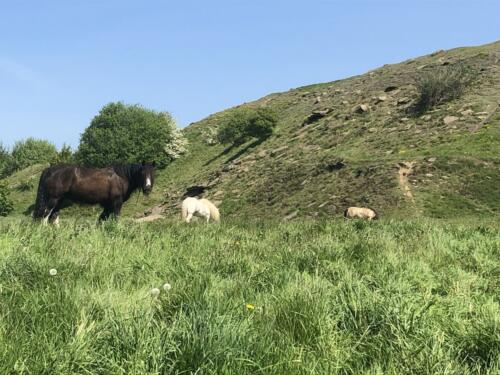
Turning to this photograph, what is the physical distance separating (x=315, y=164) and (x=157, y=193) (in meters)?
28.0

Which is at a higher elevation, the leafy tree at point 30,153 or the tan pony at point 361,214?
the leafy tree at point 30,153

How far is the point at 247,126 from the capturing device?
63.6 metres

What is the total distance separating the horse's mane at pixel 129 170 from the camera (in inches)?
687

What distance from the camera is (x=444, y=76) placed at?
41.8 meters

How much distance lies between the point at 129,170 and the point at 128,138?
52.1 m

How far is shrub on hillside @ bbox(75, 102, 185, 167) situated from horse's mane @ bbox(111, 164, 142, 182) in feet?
160

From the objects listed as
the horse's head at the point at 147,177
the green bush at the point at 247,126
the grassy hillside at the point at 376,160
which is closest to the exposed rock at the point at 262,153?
the grassy hillside at the point at 376,160

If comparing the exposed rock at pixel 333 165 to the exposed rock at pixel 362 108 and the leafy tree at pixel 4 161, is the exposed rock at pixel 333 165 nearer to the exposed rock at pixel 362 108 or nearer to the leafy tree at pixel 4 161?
the exposed rock at pixel 362 108

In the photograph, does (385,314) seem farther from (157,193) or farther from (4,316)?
(157,193)

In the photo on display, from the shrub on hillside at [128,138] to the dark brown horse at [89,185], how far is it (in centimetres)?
4894

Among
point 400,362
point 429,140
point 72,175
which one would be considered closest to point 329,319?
point 400,362

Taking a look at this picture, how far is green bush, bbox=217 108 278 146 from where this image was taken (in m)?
62.2

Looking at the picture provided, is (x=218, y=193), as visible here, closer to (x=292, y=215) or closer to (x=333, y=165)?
(x=333, y=165)

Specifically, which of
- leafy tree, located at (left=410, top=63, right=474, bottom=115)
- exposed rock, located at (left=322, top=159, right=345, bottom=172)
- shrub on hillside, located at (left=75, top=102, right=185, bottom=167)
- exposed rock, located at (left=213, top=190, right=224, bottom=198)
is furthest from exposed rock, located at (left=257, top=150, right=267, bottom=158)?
shrub on hillside, located at (left=75, top=102, right=185, bottom=167)
